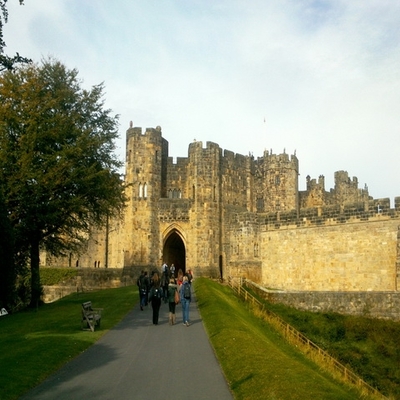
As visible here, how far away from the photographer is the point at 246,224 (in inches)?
1554

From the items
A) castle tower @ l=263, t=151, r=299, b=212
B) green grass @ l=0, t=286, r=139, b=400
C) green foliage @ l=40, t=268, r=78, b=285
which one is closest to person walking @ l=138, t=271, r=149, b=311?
green grass @ l=0, t=286, r=139, b=400

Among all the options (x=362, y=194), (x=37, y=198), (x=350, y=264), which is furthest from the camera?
(x=362, y=194)

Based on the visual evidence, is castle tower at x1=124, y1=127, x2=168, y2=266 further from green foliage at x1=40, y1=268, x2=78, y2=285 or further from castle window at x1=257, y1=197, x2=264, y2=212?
castle window at x1=257, y1=197, x2=264, y2=212

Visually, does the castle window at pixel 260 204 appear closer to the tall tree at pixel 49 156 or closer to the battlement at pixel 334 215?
the battlement at pixel 334 215

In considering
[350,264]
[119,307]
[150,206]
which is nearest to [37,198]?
[119,307]

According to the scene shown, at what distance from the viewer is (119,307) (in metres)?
24.9

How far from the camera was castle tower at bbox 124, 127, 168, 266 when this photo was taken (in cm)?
4522

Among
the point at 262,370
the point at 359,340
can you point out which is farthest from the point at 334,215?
the point at 262,370

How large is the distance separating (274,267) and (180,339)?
71.5 ft

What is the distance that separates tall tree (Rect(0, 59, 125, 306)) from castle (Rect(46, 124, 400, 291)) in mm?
9008

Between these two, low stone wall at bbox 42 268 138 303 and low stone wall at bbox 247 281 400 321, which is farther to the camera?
low stone wall at bbox 42 268 138 303

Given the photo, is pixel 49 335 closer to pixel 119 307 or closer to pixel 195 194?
pixel 119 307

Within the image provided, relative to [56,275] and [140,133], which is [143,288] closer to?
[56,275]

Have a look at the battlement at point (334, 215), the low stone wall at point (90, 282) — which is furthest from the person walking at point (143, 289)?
the low stone wall at point (90, 282)
